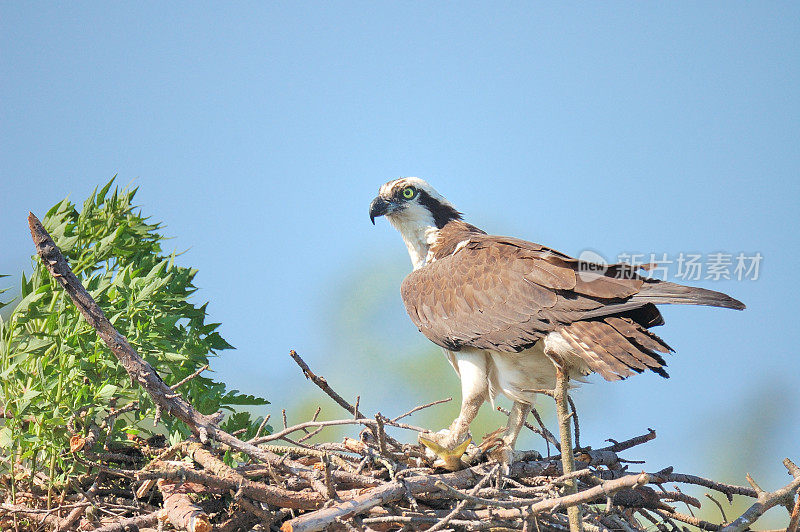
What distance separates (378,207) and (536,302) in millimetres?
1850

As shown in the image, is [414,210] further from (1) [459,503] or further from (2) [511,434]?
(1) [459,503]

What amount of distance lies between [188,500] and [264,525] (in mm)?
411

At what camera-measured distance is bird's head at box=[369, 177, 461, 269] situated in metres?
6.01

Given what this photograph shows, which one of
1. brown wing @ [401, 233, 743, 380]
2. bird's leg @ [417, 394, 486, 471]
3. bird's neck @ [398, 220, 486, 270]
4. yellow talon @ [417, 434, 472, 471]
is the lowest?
yellow talon @ [417, 434, 472, 471]

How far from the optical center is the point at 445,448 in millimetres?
4770

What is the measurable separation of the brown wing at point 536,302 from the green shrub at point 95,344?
4.63 ft

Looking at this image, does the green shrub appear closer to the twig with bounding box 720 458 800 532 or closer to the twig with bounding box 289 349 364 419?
the twig with bounding box 289 349 364 419

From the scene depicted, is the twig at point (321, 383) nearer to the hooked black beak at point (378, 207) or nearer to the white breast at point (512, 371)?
the white breast at point (512, 371)

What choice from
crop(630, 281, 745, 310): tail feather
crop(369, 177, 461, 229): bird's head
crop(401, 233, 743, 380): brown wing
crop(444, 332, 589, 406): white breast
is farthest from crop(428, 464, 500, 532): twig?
crop(369, 177, 461, 229): bird's head

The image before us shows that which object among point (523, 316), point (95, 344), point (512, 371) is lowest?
point (512, 371)

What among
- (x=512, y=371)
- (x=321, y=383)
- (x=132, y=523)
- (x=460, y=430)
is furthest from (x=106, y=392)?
(x=512, y=371)

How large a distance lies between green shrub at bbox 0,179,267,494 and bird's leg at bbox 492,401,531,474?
160 centimetres

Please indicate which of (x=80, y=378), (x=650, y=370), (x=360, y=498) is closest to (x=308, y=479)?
(x=360, y=498)

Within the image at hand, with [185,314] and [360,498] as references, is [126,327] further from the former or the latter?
[360,498]
